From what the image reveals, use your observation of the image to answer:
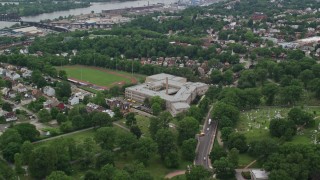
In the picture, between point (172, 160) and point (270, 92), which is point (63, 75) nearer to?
point (270, 92)

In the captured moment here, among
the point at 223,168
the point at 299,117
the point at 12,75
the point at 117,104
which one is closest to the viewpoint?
the point at 223,168

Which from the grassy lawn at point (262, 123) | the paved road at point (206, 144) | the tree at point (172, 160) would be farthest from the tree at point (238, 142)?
the tree at point (172, 160)

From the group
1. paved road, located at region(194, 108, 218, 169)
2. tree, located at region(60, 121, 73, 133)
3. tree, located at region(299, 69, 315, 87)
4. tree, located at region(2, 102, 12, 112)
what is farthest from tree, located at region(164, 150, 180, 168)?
tree, located at region(299, 69, 315, 87)

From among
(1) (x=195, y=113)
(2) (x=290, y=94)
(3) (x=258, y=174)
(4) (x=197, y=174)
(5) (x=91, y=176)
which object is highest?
(2) (x=290, y=94)

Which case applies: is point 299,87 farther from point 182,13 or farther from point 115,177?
point 182,13

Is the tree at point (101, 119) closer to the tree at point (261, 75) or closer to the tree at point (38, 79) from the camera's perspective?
the tree at point (38, 79)

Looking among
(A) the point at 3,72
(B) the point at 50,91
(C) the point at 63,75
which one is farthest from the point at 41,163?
(A) the point at 3,72

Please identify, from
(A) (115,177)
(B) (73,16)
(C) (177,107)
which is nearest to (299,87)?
(C) (177,107)
